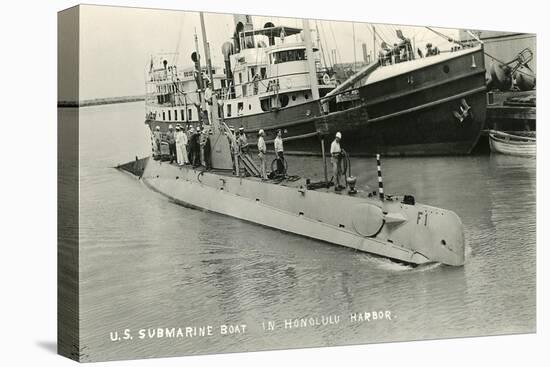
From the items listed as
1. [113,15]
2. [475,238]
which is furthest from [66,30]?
[475,238]

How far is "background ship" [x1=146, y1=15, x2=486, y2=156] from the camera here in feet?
27.2

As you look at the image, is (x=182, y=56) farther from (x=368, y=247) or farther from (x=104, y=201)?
(x=368, y=247)

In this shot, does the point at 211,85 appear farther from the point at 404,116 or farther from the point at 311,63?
the point at 404,116

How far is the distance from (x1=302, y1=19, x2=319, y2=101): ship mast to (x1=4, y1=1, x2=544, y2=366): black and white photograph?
0.06ft

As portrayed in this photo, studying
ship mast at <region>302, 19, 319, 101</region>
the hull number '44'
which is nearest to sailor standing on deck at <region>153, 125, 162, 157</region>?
ship mast at <region>302, 19, 319, 101</region>

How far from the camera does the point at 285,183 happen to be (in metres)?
8.53

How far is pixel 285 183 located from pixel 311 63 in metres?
1.10

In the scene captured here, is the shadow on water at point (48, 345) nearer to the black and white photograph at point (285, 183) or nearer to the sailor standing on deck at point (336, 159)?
the black and white photograph at point (285, 183)

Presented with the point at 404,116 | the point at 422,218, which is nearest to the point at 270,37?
the point at 404,116

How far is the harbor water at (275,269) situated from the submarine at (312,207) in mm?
97

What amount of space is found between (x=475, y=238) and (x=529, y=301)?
933 mm

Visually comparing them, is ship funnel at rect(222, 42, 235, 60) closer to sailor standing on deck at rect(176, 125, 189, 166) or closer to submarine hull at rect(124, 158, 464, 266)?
sailor standing on deck at rect(176, 125, 189, 166)

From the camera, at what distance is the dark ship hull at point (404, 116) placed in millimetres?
8609

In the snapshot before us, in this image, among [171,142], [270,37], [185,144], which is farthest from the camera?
[270,37]
